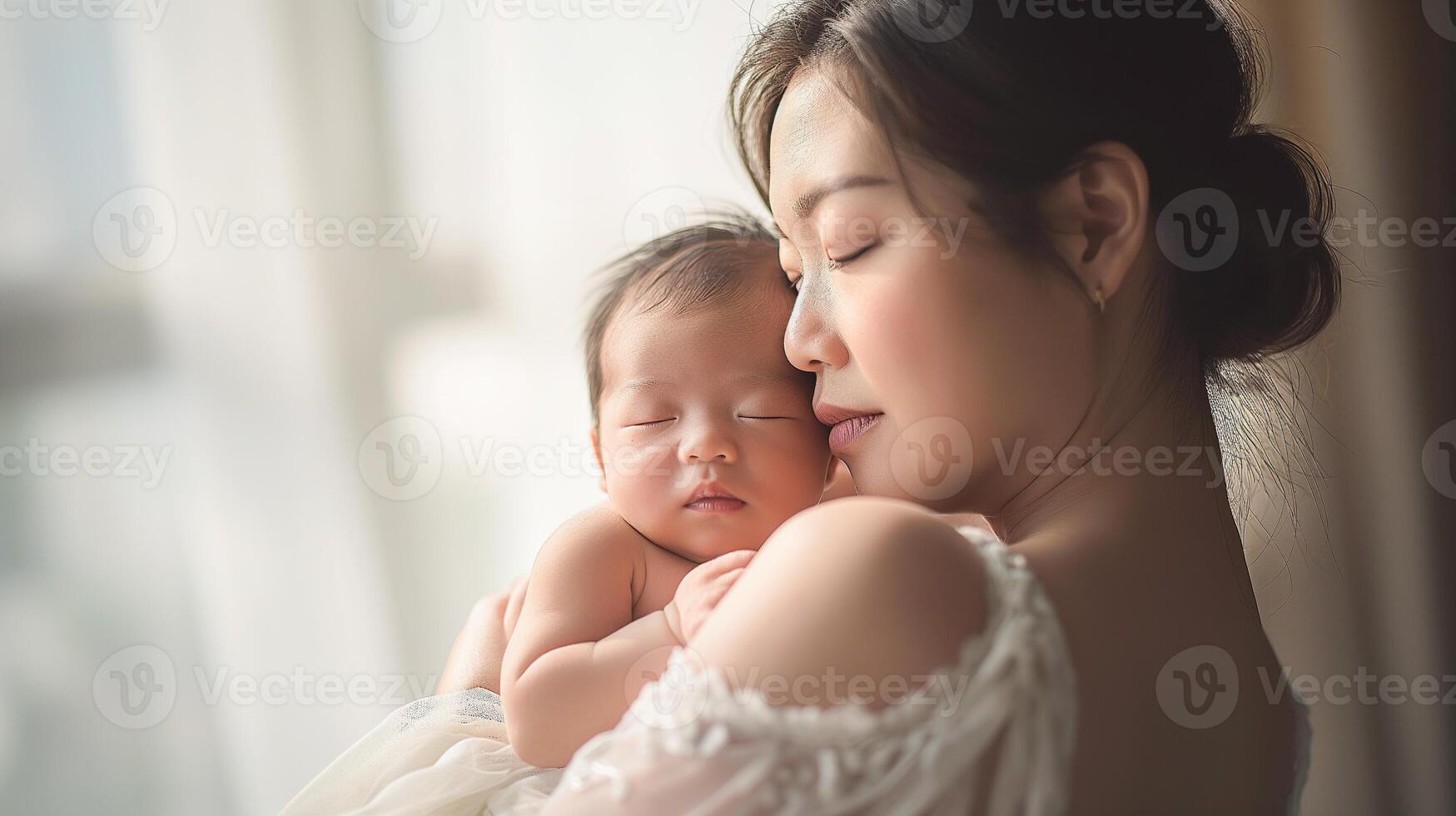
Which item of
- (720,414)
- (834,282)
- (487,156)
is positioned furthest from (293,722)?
(834,282)

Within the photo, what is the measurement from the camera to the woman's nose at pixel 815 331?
90 centimetres

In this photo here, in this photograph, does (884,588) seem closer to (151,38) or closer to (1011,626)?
(1011,626)

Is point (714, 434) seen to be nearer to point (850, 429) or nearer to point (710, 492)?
point (710, 492)

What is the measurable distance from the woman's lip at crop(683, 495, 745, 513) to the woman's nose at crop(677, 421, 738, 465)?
0.04 metres

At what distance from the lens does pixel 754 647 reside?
2.09 feet

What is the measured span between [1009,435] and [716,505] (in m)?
0.35

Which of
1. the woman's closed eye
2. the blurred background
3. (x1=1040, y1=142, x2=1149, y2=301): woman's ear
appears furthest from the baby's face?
the blurred background

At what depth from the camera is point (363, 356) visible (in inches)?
82.6

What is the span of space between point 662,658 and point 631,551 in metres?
0.22

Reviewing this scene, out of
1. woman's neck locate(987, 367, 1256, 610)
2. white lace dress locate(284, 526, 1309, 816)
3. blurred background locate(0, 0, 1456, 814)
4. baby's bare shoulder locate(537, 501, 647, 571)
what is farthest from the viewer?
blurred background locate(0, 0, 1456, 814)

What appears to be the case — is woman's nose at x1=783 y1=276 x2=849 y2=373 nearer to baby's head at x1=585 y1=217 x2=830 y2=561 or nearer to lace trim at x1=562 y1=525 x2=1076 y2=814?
baby's head at x1=585 y1=217 x2=830 y2=561

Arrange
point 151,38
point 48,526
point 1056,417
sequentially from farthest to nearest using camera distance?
point 151,38, point 48,526, point 1056,417

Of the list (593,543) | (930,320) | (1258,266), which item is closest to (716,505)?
(593,543)

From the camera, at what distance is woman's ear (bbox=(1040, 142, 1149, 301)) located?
2.70 feet
